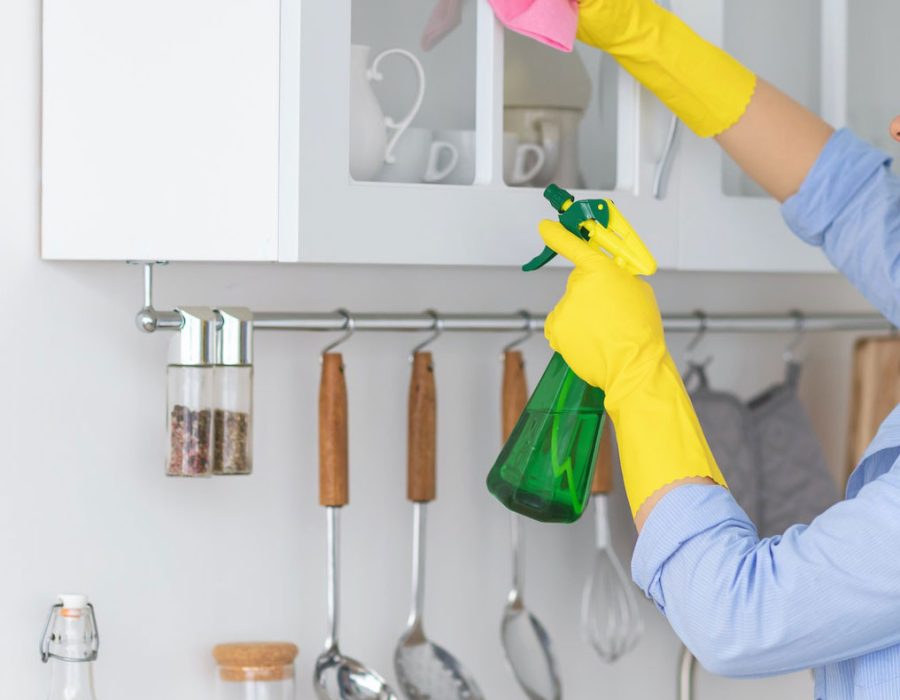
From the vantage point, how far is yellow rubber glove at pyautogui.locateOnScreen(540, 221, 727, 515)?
1.02 metres

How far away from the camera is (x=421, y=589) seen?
139 cm

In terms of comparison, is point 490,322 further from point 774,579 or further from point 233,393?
point 774,579

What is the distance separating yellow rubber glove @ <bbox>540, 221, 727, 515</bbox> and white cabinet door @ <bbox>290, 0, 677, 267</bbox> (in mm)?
73

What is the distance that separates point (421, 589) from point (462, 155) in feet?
1.62

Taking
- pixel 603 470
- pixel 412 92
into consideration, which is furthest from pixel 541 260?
pixel 603 470

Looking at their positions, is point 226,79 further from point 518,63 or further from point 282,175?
point 518,63

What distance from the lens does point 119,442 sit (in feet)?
4.25

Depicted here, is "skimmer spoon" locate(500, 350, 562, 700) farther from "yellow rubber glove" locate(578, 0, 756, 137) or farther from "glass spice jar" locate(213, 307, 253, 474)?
"yellow rubber glove" locate(578, 0, 756, 137)

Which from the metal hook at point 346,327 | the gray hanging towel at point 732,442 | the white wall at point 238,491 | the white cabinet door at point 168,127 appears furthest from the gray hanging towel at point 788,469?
the white cabinet door at point 168,127

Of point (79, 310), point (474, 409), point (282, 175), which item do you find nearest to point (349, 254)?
point (282, 175)

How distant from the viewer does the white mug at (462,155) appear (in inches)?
43.6

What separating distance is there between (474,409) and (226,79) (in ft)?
1.81

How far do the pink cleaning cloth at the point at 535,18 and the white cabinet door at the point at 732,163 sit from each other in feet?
0.59

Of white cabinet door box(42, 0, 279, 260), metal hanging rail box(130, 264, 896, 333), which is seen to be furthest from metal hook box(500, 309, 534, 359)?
white cabinet door box(42, 0, 279, 260)
